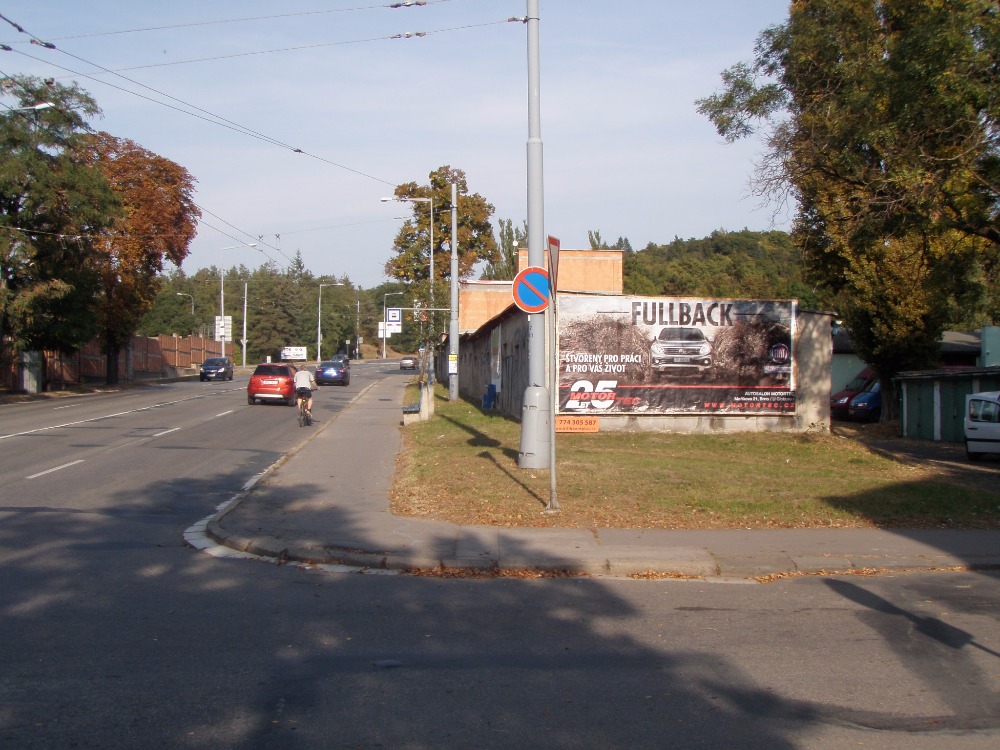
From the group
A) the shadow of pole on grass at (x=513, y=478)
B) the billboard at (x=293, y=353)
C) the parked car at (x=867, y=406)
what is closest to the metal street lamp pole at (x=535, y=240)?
the shadow of pole on grass at (x=513, y=478)

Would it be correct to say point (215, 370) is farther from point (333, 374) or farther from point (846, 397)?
point (846, 397)

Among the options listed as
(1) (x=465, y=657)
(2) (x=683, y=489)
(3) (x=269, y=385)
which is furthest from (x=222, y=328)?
(1) (x=465, y=657)

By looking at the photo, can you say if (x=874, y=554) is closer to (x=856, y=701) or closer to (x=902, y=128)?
(x=856, y=701)

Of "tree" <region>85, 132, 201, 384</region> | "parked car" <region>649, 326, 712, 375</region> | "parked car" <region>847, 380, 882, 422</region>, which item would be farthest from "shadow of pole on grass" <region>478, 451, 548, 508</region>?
"tree" <region>85, 132, 201, 384</region>

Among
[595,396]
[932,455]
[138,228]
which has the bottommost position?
[932,455]

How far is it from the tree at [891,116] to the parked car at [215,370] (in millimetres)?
48063

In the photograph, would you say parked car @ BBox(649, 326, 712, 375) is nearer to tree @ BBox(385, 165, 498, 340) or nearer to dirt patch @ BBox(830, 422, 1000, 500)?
dirt patch @ BBox(830, 422, 1000, 500)

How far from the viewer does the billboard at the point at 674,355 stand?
71.0 ft

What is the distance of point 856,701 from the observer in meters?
5.25

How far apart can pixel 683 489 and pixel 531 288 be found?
345 cm

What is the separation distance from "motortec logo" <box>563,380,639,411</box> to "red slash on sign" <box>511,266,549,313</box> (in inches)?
385

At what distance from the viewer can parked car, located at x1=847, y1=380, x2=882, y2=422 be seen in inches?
1215

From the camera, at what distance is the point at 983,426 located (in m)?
17.8

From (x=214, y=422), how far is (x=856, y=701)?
23.5 meters
